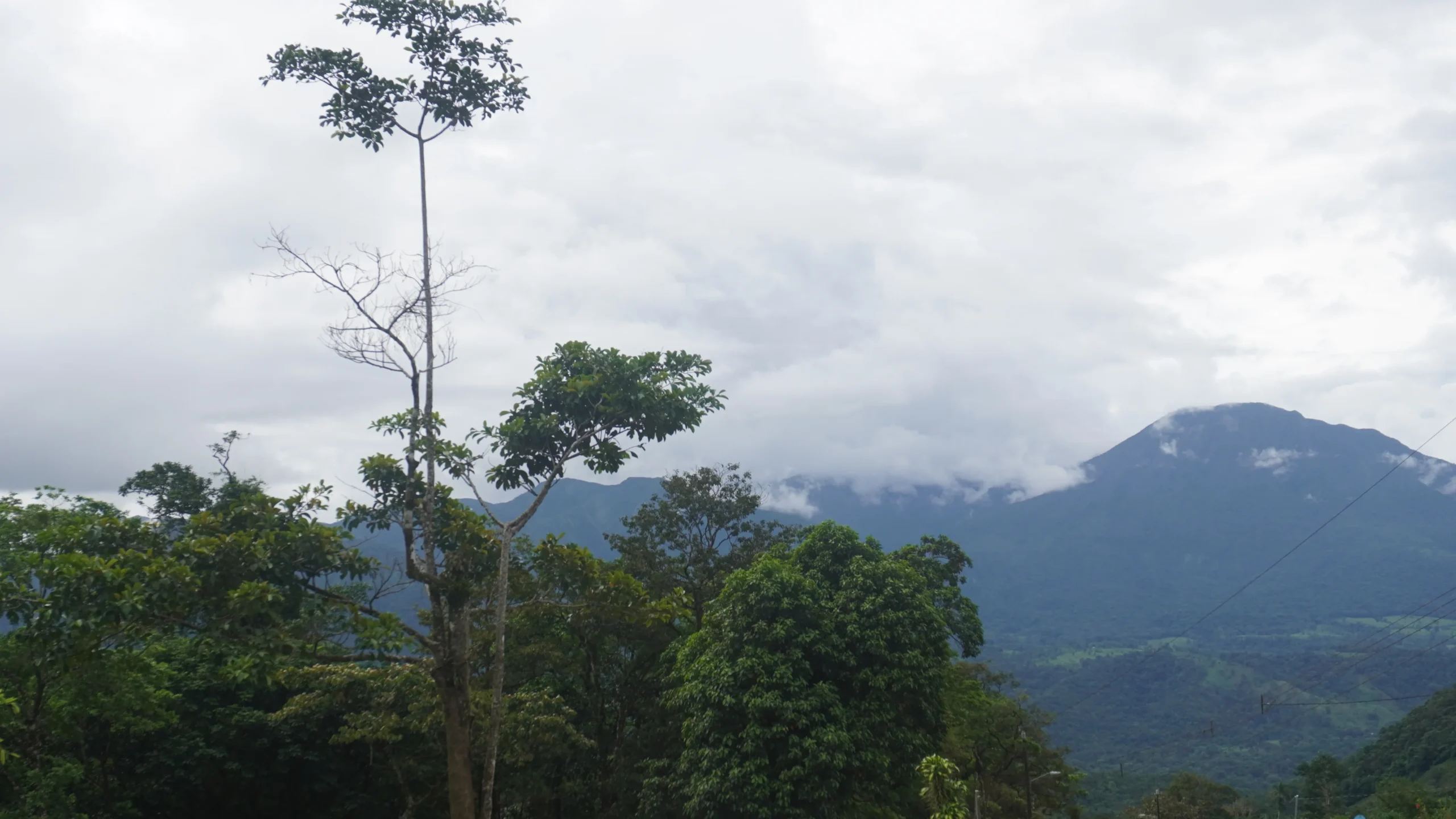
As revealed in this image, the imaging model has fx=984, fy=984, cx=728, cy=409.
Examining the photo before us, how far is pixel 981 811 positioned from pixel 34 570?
27028 millimetres

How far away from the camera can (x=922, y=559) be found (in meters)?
30.6

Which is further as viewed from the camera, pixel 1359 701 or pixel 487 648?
pixel 1359 701

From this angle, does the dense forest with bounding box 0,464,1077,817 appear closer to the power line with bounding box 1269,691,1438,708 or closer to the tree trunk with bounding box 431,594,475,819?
the tree trunk with bounding box 431,594,475,819

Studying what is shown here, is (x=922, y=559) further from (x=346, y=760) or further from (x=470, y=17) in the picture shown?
(x=470, y=17)

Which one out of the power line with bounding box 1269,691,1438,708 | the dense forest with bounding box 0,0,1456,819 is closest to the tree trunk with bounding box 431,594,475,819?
the dense forest with bounding box 0,0,1456,819

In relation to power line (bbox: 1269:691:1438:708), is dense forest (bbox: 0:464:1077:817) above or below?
above

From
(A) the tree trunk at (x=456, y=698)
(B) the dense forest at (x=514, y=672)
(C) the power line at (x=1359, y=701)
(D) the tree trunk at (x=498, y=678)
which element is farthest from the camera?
(C) the power line at (x=1359, y=701)

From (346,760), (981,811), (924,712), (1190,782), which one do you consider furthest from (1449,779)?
(346,760)

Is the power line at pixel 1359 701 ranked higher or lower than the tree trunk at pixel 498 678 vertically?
lower

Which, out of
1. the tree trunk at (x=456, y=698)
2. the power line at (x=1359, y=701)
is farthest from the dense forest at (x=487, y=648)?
the power line at (x=1359, y=701)

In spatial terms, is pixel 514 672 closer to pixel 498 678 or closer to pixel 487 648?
pixel 487 648

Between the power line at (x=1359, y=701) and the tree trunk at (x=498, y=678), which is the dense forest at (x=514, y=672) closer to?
the tree trunk at (x=498, y=678)

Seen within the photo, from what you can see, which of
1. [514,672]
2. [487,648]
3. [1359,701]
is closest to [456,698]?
[487,648]

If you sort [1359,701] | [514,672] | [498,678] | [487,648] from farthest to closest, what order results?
[1359,701] → [514,672] → [487,648] → [498,678]
